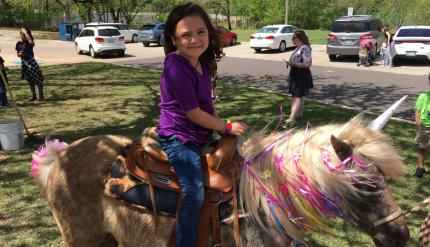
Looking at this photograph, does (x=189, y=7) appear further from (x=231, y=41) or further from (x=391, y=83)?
(x=231, y=41)

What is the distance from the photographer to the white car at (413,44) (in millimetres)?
17078

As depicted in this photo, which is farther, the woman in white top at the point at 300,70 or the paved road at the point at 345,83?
the paved road at the point at 345,83

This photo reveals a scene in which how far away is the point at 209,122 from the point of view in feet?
7.88

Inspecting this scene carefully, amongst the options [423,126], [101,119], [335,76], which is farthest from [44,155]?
[335,76]

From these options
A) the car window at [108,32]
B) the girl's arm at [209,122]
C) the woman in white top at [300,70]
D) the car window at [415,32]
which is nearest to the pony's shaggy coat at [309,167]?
the girl's arm at [209,122]

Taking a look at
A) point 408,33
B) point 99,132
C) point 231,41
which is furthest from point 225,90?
point 231,41

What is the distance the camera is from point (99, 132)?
803 centimetres

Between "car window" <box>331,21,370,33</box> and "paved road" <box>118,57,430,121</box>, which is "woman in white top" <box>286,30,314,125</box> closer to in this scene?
"paved road" <box>118,57,430,121</box>

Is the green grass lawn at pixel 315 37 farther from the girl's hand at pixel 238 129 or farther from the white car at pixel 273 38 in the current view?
the girl's hand at pixel 238 129

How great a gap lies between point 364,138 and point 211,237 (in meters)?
1.18

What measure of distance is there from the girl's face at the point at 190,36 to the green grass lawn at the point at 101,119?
1483 millimetres

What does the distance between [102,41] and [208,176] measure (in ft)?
71.5

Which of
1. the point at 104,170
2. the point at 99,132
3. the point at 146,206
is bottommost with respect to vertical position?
the point at 99,132

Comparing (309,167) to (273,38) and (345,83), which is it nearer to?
(345,83)
